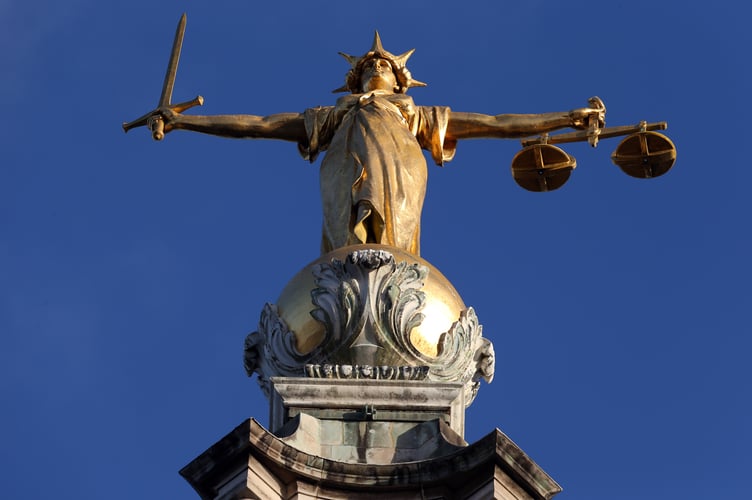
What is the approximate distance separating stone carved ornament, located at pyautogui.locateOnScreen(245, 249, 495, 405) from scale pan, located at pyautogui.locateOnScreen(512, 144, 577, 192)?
3.83 meters

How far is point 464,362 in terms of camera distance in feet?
105

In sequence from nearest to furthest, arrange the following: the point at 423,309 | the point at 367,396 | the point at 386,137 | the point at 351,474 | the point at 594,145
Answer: the point at 351,474
the point at 367,396
the point at 423,309
the point at 386,137
the point at 594,145

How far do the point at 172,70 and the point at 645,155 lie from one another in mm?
6255

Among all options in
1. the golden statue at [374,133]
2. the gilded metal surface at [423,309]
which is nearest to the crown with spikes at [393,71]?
the golden statue at [374,133]

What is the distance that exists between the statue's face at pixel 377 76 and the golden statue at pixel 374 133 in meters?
0.01

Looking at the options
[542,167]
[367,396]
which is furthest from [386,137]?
[367,396]

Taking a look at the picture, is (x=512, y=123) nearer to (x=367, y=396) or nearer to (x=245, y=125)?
(x=245, y=125)

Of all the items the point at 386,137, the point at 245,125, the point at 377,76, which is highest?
the point at 377,76

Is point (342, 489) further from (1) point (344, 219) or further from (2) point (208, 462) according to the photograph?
(1) point (344, 219)

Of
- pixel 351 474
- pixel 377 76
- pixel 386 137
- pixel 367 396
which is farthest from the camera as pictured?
pixel 377 76

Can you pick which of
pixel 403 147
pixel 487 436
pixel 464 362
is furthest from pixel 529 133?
pixel 487 436

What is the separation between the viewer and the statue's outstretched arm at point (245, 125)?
118ft

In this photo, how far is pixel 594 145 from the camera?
35594 millimetres

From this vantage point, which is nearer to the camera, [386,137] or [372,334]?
[372,334]
